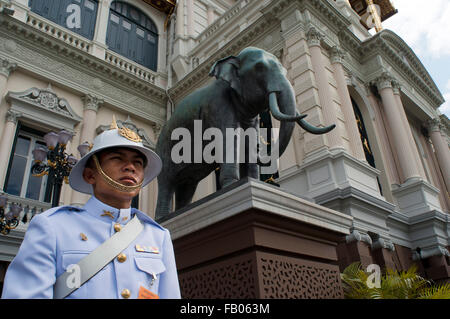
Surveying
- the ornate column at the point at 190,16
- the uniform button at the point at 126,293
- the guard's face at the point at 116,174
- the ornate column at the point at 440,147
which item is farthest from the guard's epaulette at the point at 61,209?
the ornate column at the point at 440,147

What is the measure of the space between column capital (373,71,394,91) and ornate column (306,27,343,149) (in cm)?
356

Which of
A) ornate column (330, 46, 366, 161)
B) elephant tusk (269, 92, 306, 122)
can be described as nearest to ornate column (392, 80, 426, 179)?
ornate column (330, 46, 366, 161)

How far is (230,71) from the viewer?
11.6 feet

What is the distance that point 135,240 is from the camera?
163 cm

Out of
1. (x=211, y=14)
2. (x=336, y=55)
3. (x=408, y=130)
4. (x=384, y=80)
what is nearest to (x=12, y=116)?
(x=336, y=55)

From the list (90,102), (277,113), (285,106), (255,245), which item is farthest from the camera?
(90,102)

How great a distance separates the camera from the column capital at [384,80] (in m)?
13.4

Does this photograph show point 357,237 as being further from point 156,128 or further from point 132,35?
point 132,35

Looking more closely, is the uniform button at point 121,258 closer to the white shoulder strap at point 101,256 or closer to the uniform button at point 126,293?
the white shoulder strap at point 101,256

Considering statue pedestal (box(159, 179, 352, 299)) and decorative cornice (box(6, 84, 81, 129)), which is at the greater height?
decorative cornice (box(6, 84, 81, 129))

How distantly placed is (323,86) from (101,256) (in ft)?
33.0

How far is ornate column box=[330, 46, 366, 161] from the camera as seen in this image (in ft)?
34.1

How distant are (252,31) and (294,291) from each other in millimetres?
11912

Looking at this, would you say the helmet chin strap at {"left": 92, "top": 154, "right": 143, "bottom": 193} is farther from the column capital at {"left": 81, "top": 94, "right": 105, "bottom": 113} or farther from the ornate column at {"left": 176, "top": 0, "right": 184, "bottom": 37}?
the ornate column at {"left": 176, "top": 0, "right": 184, "bottom": 37}
